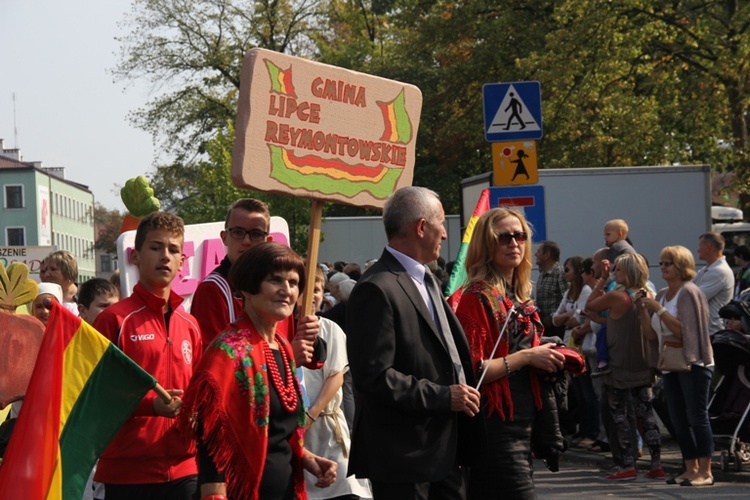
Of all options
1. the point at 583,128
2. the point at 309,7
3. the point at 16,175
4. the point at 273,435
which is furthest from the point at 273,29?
the point at 16,175

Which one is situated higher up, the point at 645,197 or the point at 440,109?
the point at 440,109

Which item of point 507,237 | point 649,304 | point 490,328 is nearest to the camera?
point 490,328

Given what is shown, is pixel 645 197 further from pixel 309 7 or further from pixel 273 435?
pixel 309 7

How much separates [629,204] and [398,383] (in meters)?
14.9

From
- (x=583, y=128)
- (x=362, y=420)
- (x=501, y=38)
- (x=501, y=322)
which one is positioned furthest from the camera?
(x=501, y=38)

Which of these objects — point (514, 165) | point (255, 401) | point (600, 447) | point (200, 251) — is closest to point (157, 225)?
point (255, 401)

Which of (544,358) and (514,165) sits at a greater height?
(514,165)

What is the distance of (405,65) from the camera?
42.0 m

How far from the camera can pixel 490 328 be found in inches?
232

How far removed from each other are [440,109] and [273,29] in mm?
13076

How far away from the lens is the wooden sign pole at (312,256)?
546cm

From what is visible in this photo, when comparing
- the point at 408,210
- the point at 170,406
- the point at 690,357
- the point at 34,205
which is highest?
the point at 34,205

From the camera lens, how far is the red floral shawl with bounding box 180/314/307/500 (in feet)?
14.4

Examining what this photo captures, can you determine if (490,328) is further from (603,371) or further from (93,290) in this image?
(603,371)
